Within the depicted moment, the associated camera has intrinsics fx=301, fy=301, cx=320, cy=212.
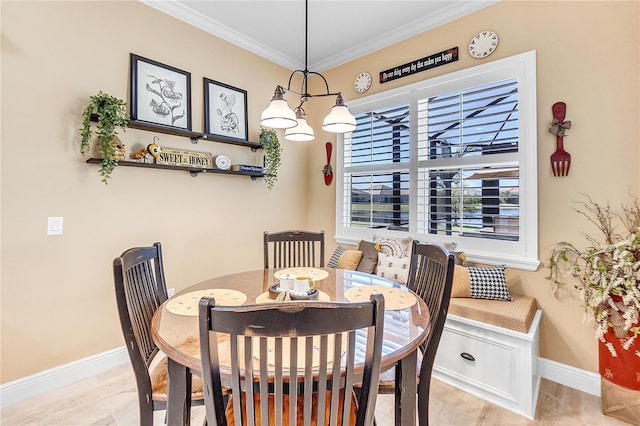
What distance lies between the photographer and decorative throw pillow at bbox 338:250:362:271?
2.77m

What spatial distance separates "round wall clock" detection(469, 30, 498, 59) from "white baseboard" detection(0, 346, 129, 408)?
3.68 meters

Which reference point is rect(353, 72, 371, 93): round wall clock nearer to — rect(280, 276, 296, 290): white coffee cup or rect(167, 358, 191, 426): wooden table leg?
rect(280, 276, 296, 290): white coffee cup

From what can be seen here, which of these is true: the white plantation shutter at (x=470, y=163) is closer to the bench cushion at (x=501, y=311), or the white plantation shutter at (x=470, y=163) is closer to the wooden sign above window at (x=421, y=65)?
the wooden sign above window at (x=421, y=65)

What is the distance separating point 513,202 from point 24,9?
357 centimetres

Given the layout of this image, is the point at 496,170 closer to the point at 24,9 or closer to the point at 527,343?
the point at 527,343

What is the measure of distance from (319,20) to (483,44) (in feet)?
4.62

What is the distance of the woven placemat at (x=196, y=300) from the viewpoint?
1.35 metres

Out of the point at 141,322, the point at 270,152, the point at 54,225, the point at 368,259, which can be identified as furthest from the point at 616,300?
A: the point at 54,225

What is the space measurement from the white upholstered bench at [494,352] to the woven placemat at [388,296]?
75cm

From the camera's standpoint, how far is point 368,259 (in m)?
2.76

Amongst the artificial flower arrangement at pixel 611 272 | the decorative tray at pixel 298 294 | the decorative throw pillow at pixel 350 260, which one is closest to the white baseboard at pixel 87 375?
the artificial flower arrangement at pixel 611 272

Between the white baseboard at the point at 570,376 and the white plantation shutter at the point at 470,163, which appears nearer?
the white baseboard at the point at 570,376

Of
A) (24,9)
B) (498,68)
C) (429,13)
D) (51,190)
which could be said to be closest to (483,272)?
(498,68)

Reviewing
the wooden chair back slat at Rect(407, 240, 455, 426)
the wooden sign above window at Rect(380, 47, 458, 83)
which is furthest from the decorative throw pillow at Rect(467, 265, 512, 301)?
the wooden sign above window at Rect(380, 47, 458, 83)
